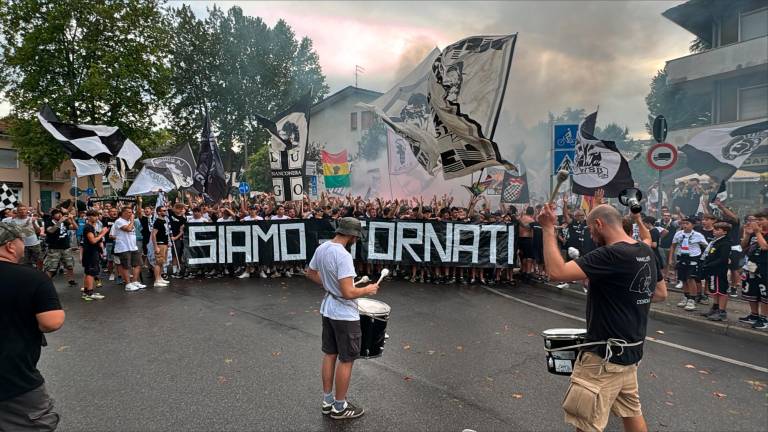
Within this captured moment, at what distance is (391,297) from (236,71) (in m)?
41.3

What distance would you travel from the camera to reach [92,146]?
11.2 m

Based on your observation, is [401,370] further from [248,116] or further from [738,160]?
[248,116]

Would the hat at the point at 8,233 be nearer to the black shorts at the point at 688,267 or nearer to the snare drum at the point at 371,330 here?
the snare drum at the point at 371,330

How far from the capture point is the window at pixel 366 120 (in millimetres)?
28375

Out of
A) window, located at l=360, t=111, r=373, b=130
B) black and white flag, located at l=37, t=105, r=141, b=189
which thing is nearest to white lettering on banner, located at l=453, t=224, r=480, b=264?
black and white flag, located at l=37, t=105, r=141, b=189

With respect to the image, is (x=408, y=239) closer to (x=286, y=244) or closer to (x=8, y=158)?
(x=286, y=244)

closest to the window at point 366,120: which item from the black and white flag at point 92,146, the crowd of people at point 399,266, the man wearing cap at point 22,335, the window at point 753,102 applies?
the crowd of people at point 399,266

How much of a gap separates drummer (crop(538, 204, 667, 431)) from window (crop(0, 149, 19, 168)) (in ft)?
150

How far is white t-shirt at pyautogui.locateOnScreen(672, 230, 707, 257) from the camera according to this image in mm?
8180

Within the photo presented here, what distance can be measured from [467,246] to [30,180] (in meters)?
42.2

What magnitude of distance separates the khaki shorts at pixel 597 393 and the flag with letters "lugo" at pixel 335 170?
58.6ft

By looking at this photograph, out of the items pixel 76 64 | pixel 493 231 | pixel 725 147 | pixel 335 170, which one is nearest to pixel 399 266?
pixel 493 231

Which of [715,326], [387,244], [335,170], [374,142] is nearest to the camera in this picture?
[715,326]

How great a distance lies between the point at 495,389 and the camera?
4113mm
